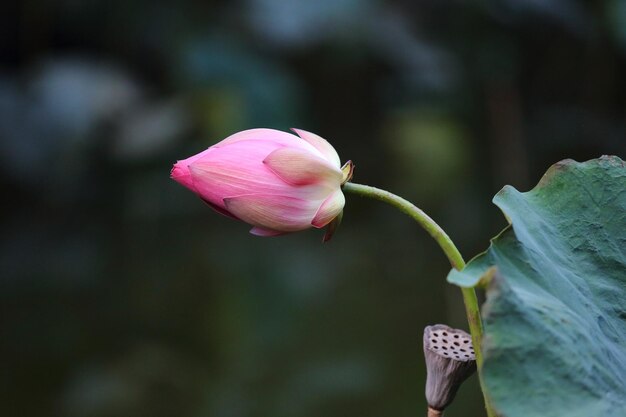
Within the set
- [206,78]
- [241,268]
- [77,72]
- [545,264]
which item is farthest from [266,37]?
[545,264]

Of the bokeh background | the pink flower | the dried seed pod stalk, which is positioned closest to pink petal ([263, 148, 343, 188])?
the pink flower

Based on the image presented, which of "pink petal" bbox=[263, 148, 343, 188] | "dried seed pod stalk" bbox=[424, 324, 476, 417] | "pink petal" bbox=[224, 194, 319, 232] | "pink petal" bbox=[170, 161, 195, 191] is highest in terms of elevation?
"pink petal" bbox=[263, 148, 343, 188]

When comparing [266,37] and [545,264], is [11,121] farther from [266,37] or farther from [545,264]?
[545,264]

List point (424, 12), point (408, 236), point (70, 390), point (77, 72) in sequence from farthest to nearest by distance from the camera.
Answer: point (408, 236), point (424, 12), point (70, 390), point (77, 72)

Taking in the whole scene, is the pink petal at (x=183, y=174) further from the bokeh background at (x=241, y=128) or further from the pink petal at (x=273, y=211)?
the bokeh background at (x=241, y=128)

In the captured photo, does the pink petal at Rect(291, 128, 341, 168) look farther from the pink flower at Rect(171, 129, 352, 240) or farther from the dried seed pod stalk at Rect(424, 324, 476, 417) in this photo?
the dried seed pod stalk at Rect(424, 324, 476, 417)

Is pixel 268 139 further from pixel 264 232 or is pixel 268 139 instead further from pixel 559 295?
pixel 559 295

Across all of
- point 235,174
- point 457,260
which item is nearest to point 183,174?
point 235,174
